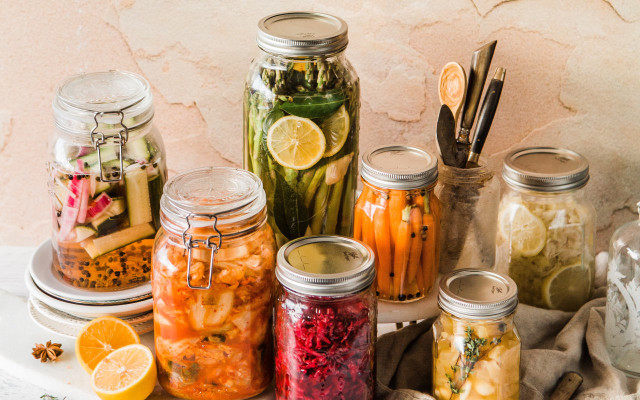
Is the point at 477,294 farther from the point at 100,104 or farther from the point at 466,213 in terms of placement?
the point at 100,104

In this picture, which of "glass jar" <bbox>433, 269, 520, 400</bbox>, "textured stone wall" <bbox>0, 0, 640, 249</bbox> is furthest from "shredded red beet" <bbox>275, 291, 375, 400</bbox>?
"textured stone wall" <bbox>0, 0, 640, 249</bbox>

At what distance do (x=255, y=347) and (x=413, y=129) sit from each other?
533 millimetres

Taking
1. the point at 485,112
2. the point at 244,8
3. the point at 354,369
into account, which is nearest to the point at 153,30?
the point at 244,8

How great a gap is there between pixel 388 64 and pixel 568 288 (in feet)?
1.58

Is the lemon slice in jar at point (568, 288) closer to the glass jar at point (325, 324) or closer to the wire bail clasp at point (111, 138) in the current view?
the glass jar at point (325, 324)

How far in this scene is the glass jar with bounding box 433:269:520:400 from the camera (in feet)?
3.41

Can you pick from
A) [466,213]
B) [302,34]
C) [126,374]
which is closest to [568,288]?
[466,213]

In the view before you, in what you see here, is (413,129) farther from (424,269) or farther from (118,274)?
(118,274)

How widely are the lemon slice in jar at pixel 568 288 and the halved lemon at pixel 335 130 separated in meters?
0.40

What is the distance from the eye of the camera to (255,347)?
43.0 inches

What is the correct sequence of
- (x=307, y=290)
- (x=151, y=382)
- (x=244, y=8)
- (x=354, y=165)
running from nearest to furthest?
1. (x=307, y=290)
2. (x=151, y=382)
3. (x=354, y=165)
4. (x=244, y=8)

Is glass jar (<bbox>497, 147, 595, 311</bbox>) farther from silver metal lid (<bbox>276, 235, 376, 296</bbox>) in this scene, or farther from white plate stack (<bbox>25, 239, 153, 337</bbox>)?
white plate stack (<bbox>25, 239, 153, 337</bbox>)

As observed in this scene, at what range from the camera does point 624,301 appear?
3.86 ft

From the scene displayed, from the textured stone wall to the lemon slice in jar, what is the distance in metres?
0.21
